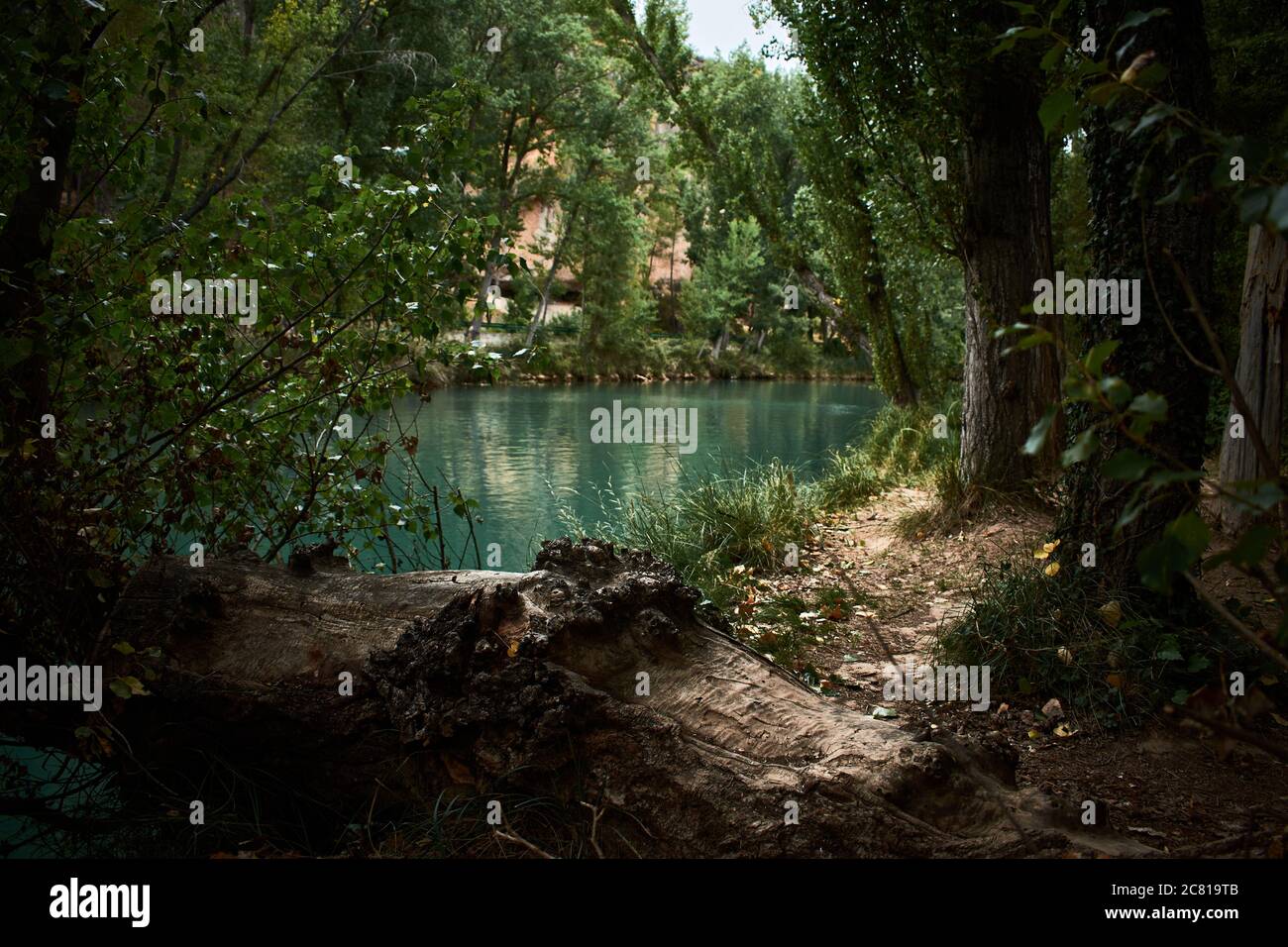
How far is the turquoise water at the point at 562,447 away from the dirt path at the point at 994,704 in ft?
6.65

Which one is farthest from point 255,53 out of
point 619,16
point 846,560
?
point 846,560

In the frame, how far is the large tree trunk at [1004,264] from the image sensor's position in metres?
6.79

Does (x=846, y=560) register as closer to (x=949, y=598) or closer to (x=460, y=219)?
(x=949, y=598)

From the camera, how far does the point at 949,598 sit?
18.4 feet

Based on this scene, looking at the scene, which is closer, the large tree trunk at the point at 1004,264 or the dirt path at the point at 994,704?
the dirt path at the point at 994,704

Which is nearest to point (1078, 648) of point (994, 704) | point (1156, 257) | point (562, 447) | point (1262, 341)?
point (994, 704)

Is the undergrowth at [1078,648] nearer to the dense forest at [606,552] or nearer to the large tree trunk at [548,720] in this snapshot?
the dense forest at [606,552]

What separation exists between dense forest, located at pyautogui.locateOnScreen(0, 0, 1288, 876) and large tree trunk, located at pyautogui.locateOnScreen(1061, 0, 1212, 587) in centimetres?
2

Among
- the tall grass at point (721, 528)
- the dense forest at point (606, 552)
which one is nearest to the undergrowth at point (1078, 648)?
the dense forest at point (606, 552)

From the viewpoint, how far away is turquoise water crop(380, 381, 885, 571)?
389 inches

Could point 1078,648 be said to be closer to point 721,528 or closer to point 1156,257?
point 1156,257

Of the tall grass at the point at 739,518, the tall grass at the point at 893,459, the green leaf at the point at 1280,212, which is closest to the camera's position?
the green leaf at the point at 1280,212

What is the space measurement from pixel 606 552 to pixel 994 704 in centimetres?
204

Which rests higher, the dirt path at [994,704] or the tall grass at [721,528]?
the tall grass at [721,528]
